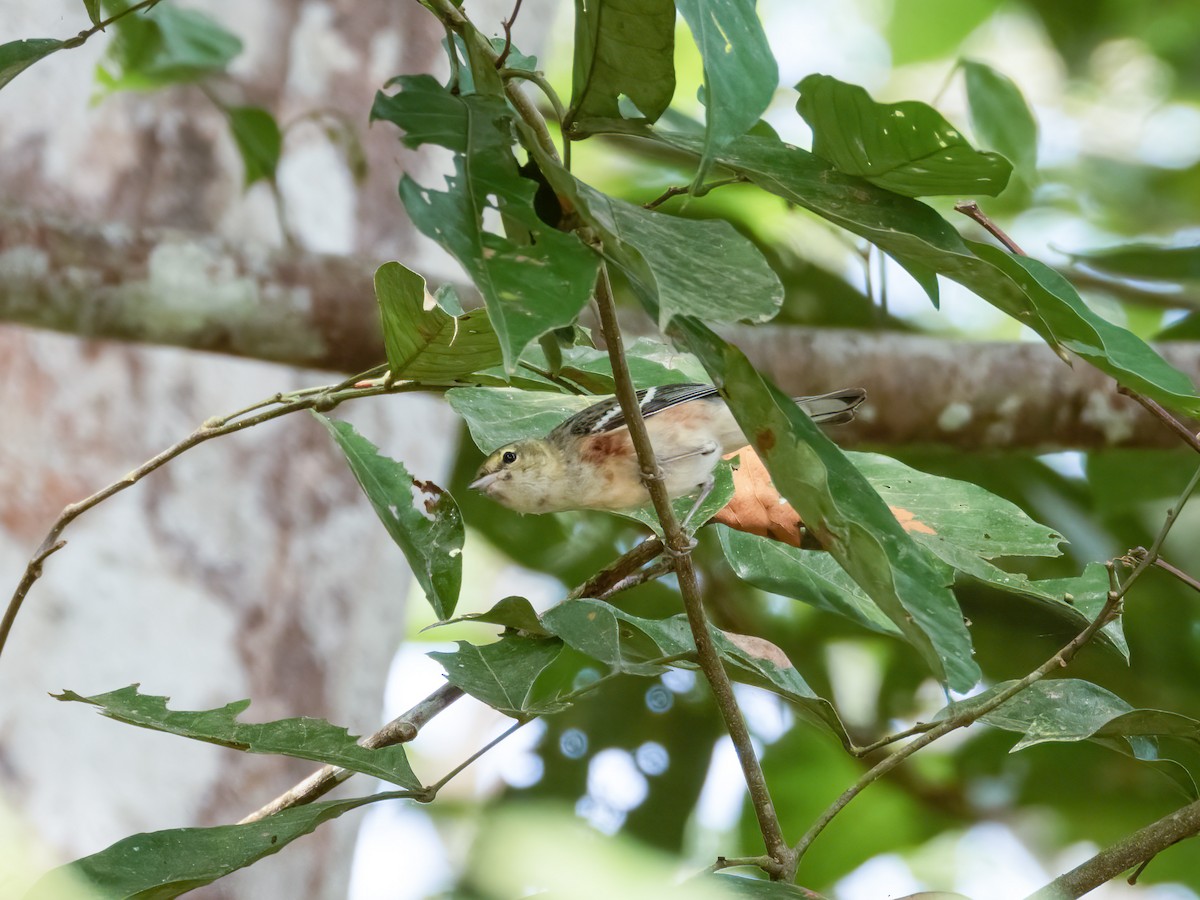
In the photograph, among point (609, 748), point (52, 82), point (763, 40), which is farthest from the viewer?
point (609, 748)

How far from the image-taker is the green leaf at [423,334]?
1464 millimetres

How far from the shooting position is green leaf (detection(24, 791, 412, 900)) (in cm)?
138

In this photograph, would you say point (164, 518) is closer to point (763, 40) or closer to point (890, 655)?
point (890, 655)

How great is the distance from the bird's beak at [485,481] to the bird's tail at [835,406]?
76cm

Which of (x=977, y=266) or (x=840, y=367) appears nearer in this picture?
(x=977, y=266)

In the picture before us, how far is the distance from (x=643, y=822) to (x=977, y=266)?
10.7 feet

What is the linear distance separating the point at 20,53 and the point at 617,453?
1.65 m

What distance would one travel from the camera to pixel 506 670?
1.60 m

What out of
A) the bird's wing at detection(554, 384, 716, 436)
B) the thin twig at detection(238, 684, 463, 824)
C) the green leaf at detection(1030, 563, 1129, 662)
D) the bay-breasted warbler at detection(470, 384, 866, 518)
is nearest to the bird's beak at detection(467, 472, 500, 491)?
the bay-breasted warbler at detection(470, 384, 866, 518)

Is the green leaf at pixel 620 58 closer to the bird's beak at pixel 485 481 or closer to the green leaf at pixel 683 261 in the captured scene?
the green leaf at pixel 683 261

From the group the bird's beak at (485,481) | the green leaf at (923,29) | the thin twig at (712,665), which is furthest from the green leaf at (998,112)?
the thin twig at (712,665)

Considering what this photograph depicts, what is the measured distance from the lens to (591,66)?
1.24 metres

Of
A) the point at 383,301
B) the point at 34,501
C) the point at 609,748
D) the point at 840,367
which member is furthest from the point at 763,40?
the point at 609,748

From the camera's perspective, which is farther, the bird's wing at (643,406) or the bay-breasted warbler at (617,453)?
the bird's wing at (643,406)
